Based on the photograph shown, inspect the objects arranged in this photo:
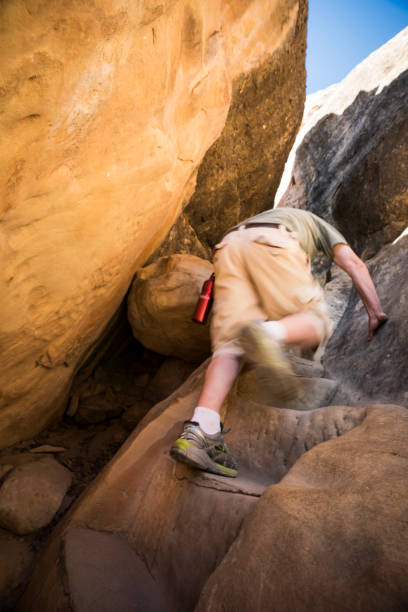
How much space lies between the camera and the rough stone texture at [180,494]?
1361 millimetres

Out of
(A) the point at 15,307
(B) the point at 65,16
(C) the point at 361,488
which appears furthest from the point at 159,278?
(C) the point at 361,488

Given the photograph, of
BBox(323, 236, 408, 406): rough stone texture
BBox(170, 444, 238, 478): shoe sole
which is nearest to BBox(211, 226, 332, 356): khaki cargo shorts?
BBox(323, 236, 408, 406): rough stone texture

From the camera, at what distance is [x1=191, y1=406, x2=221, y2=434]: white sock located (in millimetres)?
1720

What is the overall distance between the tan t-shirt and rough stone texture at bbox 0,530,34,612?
230 centimetres

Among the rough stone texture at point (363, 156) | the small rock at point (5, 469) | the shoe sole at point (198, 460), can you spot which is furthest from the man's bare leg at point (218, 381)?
the rough stone texture at point (363, 156)

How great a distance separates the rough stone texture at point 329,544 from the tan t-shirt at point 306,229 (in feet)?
4.26

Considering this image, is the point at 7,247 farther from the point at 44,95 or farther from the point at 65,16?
the point at 65,16

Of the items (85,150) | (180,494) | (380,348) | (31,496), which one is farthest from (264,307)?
(31,496)

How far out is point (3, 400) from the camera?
237 centimetres

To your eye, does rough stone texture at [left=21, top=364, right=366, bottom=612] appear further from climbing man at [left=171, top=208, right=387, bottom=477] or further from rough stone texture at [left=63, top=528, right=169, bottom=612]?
climbing man at [left=171, top=208, right=387, bottom=477]

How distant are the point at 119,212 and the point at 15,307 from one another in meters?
0.81

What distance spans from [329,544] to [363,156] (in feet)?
14.4

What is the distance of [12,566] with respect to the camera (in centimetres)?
190

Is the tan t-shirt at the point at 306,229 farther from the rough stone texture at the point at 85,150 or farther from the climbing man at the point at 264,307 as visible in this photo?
the rough stone texture at the point at 85,150
